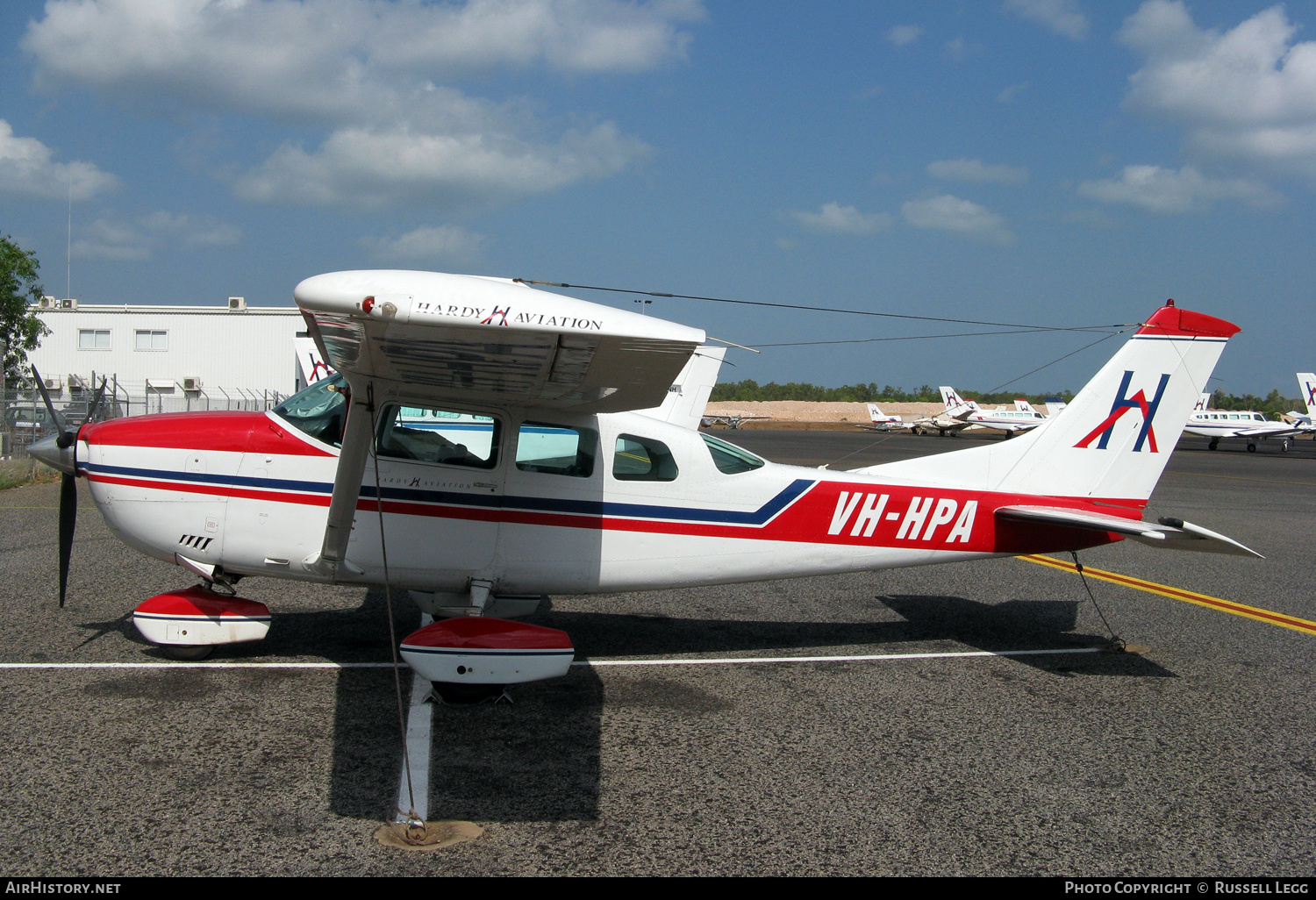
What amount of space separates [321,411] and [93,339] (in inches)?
1833

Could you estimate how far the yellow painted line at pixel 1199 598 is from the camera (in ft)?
26.2

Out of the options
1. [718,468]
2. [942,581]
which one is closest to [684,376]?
[942,581]

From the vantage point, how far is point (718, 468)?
627 centimetres

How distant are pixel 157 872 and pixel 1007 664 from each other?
5.58 metres

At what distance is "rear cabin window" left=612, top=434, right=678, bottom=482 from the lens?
607 centimetres

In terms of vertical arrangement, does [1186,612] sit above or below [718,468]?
below

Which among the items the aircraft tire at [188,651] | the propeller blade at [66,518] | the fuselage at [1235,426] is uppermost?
the fuselage at [1235,426]

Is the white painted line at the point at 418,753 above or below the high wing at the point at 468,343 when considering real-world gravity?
below

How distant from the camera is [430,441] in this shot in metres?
5.84

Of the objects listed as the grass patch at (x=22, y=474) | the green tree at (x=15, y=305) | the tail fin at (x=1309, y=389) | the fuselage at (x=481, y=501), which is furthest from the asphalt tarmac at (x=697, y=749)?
the tail fin at (x=1309, y=389)

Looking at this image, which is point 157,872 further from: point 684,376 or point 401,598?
point 684,376

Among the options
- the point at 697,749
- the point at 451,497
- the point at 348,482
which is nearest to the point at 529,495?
the point at 451,497

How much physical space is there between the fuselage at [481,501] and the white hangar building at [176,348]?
38070 mm

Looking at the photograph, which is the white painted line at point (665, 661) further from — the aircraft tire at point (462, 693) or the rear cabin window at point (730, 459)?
the rear cabin window at point (730, 459)
